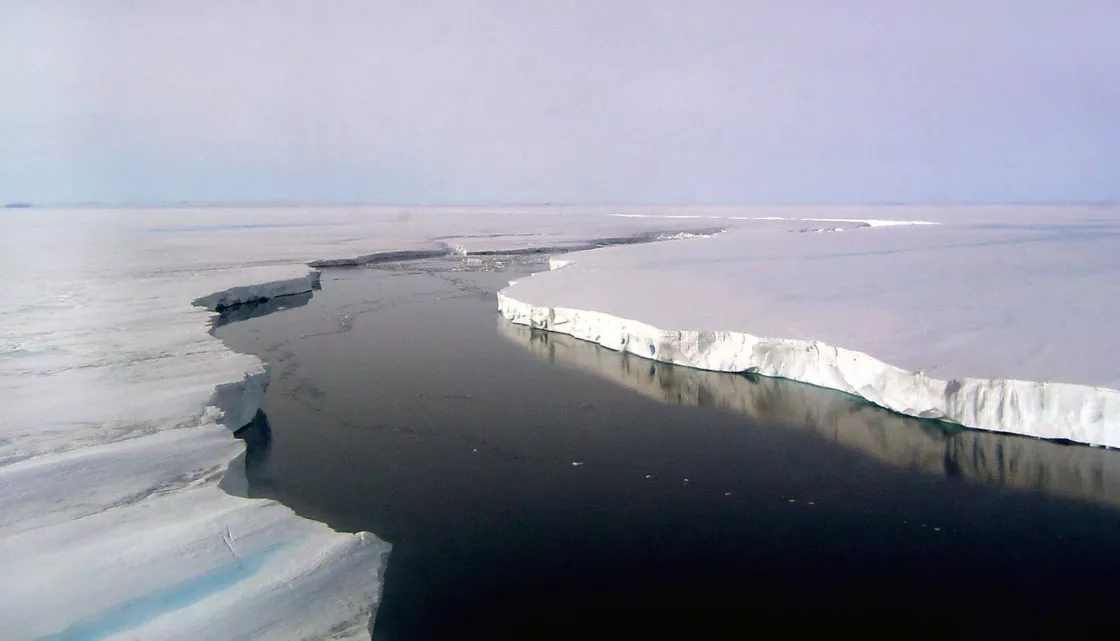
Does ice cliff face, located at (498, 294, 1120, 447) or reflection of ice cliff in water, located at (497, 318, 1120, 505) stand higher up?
ice cliff face, located at (498, 294, 1120, 447)

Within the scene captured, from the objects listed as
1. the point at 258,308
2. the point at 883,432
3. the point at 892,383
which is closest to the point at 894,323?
the point at 892,383

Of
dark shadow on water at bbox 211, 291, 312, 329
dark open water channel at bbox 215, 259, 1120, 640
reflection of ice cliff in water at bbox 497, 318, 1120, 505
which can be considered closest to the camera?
dark open water channel at bbox 215, 259, 1120, 640

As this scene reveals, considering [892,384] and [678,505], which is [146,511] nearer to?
[678,505]

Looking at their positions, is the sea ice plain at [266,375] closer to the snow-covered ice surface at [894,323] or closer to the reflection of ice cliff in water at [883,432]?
the snow-covered ice surface at [894,323]

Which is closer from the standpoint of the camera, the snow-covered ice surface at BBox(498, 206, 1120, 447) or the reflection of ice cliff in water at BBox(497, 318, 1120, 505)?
the reflection of ice cliff in water at BBox(497, 318, 1120, 505)

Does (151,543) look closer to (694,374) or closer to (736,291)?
(694,374)

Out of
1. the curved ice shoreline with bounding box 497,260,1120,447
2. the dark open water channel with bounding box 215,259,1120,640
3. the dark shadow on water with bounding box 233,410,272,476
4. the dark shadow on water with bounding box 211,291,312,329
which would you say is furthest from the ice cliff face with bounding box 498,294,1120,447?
the dark shadow on water with bounding box 211,291,312,329

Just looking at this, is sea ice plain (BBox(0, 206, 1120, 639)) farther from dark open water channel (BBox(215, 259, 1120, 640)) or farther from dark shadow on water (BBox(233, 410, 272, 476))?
dark open water channel (BBox(215, 259, 1120, 640))

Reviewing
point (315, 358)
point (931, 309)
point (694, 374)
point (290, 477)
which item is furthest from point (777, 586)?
point (315, 358)
